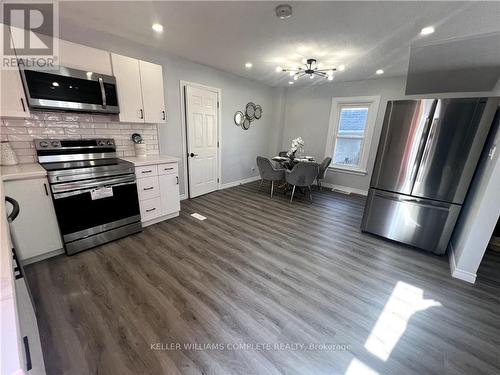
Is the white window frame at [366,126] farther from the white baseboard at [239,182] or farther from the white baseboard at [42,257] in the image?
the white baseboard at [42,257]

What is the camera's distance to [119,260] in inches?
87.8

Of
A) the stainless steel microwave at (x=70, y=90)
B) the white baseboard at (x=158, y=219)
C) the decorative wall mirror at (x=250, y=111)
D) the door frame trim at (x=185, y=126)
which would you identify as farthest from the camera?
the decorative wall mirror at (x=250, y=111)

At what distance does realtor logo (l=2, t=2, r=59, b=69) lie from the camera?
6.24 ft

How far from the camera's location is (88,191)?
2244 mm

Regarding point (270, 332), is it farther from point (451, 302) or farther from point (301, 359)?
point (451, 302)

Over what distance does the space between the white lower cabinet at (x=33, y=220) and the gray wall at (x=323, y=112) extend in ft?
17.4

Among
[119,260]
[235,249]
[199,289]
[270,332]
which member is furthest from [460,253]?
[119,260]

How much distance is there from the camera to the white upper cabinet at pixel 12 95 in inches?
75.3

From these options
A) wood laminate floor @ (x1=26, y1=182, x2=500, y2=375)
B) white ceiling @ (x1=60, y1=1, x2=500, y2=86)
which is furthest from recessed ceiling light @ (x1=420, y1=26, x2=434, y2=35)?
wood laminate floor @ (x1=26, y1=182, x2=500, y2=375)

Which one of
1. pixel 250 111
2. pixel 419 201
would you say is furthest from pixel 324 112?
pixel 419 201

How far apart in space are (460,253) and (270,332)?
88.7 inches

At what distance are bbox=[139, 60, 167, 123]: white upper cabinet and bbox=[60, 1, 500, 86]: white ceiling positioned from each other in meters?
0.39

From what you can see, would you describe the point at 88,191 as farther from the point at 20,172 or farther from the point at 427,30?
the point at 427,30

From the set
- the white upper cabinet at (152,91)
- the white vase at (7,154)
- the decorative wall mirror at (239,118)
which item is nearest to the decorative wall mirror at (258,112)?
the decorative wall mirror at (239,118)
